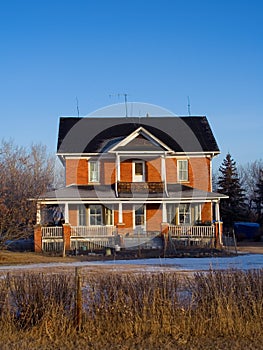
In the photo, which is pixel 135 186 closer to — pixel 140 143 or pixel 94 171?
pixel 140 143

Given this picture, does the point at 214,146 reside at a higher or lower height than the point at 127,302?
higher

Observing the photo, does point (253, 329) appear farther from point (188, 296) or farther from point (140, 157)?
point (140, 157)

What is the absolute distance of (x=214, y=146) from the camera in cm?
3953

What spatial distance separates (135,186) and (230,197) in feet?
62.6

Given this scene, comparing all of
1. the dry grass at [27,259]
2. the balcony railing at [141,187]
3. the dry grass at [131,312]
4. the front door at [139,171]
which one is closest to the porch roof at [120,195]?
the balcony railing at [141,187]

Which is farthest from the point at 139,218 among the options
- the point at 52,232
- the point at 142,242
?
the point at 52,232

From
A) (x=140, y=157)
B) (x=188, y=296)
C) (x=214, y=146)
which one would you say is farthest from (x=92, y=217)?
(x=188, y=296)

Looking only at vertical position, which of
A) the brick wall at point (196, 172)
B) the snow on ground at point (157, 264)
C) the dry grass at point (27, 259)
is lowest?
the snow on ground at point (157, 264)

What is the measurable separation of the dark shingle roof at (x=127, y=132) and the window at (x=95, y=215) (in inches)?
164

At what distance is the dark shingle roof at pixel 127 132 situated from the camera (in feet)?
129

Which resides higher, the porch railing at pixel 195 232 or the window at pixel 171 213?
the window at pixel 171 213

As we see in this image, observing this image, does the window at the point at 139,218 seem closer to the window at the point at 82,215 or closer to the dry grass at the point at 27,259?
the window at the point at 82,215

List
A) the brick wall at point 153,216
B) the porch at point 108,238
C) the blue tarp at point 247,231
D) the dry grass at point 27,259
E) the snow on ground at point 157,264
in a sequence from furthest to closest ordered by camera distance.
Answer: the blue tarp at point 247,231, the brick wall at point 153,216, the porch at point 108,238, the dry grass at point 27,259, the snow on ground at point 157,264

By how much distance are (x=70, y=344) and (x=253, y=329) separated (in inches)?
137
